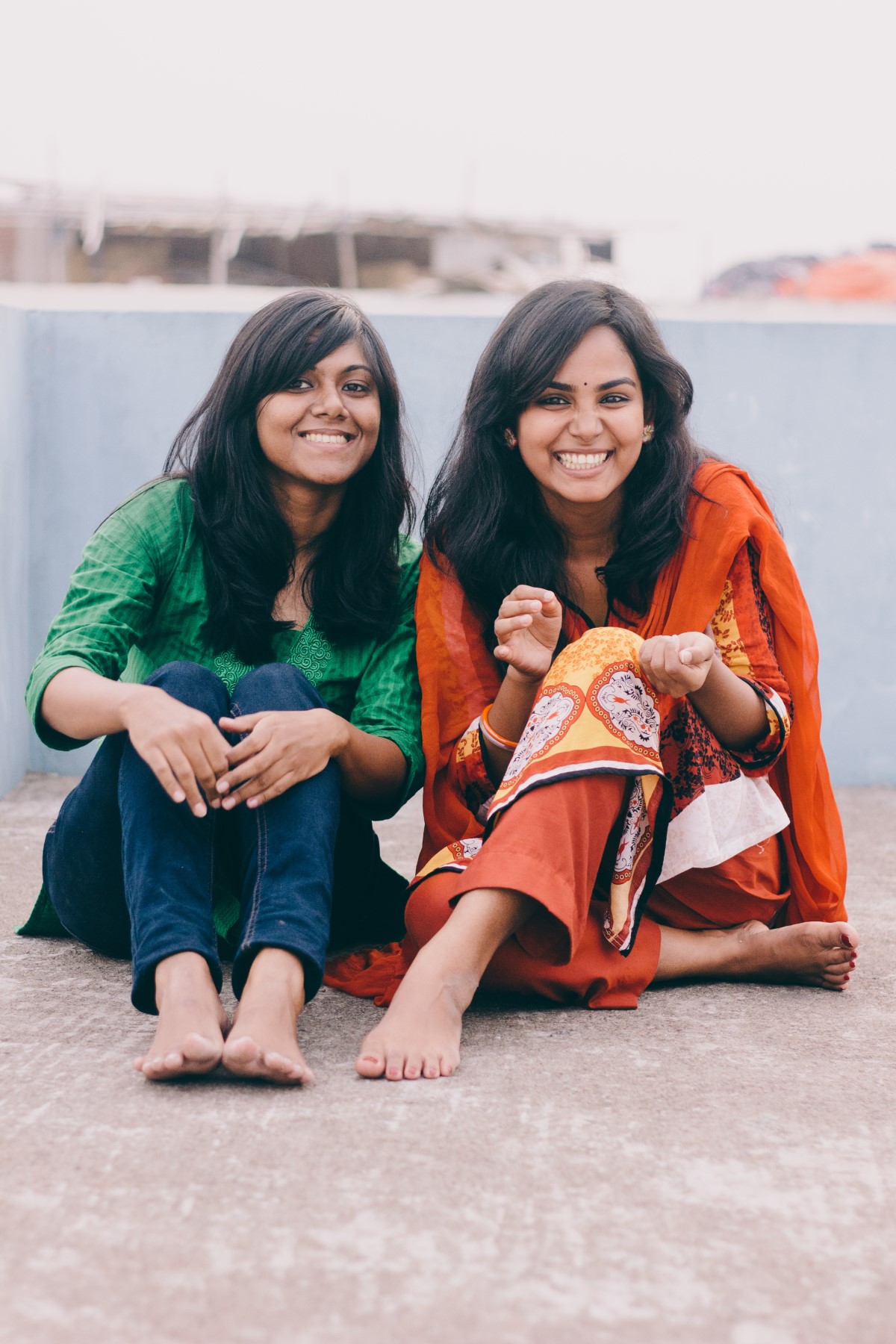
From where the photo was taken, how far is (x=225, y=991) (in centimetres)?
206

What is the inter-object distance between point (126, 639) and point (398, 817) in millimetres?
1738

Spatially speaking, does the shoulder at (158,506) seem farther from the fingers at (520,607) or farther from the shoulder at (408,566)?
the fingers at (520,607)

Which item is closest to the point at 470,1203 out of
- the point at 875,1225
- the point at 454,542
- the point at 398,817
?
the point at 875,1225

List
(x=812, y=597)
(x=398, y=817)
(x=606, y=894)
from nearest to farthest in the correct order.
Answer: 1. (x=606, y=894)
2. (x=398, y=817)
3. (x=812, y=597)

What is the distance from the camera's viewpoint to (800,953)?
2.03m

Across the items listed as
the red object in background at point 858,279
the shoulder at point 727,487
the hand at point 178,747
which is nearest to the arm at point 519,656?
the shoulder at point 727,487

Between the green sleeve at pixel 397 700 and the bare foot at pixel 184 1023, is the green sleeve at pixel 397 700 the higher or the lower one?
the higher one

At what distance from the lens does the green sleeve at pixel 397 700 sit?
2.14m

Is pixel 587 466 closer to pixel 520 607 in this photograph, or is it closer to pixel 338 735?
pixel 520 607

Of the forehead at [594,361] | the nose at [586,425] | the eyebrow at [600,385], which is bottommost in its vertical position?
the nose at [586,425]

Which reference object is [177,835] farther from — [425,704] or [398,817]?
[398,817]

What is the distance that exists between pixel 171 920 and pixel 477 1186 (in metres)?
0.55

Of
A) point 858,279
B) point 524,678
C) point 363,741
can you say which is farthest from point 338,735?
point 858,279

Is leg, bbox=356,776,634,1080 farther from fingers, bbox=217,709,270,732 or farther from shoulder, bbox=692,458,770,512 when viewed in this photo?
shoulder, bbox=692,458,770,512
